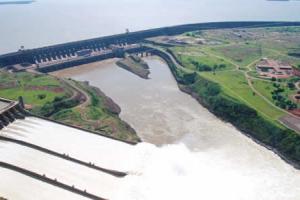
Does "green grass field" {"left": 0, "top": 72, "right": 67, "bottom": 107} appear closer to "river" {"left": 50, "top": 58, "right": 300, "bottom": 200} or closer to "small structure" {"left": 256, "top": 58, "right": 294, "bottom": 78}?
"river" {"left": 50, "top": 58, "right": 300, "bottom": 200}

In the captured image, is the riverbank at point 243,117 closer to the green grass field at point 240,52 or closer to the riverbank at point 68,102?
the riverbank at point 68,102

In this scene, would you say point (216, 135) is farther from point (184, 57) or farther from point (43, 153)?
point (184, 57)

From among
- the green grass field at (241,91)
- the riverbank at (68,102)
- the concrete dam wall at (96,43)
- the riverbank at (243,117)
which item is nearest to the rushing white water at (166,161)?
the riverbank at (243,117)

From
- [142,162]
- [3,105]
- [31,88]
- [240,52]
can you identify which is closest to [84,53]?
[31,88]

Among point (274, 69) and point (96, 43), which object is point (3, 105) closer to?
point (274, 69)

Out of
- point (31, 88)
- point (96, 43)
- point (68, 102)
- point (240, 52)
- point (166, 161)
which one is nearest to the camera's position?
point (166, 161)

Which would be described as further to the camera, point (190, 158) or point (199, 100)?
point (199, 100)
